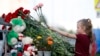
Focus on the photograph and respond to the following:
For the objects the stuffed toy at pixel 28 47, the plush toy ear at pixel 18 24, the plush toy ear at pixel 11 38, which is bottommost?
the stuffed toy at pixel 28 47

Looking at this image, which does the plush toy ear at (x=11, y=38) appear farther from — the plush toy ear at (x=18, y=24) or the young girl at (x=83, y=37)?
the young girl at (x=83, y=37)

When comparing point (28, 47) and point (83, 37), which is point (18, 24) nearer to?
point (28, 47)

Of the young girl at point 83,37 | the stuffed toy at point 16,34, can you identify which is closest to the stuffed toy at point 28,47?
the stuffed toy at point 16,34

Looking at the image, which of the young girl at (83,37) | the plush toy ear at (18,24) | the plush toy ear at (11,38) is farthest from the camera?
the plush toy ear at (18,24)

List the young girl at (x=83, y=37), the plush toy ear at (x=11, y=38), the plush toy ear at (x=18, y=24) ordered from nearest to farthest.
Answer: the young girl at (x=83, y=37) → the plush toy ear at (x=11, y=38) → the plush toy ear at (x=18, y=24)

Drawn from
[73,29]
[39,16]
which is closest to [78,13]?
[73,29]

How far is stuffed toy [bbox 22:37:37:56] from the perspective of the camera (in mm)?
3962

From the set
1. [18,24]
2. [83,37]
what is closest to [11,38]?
[18,24]

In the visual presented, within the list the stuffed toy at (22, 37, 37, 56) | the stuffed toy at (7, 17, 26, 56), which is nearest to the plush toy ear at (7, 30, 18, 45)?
the stuffed toy at (7, 17, 26, 56)

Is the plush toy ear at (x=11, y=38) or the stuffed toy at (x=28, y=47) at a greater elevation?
the plush toy ear at (x=11, y=38)

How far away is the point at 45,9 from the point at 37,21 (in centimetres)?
42

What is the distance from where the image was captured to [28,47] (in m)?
4.00

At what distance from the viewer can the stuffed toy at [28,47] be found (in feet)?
13.0

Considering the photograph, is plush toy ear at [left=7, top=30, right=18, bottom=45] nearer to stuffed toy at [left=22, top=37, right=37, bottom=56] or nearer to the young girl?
stuffed toy at [left=22, top=37, right=37, bottom=56]
